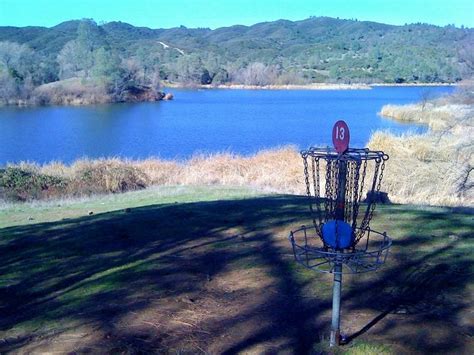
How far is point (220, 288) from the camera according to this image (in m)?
4.86

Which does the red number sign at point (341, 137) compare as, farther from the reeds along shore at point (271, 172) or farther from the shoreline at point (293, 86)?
the shoreline at point (293, 86)

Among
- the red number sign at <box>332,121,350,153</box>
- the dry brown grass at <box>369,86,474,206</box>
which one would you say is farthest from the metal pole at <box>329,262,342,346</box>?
the dry brown grass at <box>369,86,474,206</box>

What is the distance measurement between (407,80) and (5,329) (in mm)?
114895

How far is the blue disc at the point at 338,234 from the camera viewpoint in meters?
3.44

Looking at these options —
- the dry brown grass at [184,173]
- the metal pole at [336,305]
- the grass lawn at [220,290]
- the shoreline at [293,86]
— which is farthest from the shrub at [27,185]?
the shoreline at [293,86]

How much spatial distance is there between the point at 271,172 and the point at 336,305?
639 inches

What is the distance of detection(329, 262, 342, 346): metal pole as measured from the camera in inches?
141

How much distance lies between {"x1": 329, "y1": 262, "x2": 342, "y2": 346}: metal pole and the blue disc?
0.54 ft

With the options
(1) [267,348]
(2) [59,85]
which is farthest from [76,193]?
(2) [59,85]

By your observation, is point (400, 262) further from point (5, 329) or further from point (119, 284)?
point (5, 329)

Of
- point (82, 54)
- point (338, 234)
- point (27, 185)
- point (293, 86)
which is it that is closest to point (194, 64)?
point (293, 86)

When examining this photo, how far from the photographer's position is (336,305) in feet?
11.9

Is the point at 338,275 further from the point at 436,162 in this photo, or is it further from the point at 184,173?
the point at 436,162

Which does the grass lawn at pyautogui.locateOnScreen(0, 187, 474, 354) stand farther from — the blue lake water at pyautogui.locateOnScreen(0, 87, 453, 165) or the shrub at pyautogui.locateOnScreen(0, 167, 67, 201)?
the blue lake water at pyautogui.locateOnScreen(0, 87, 453, 165)
